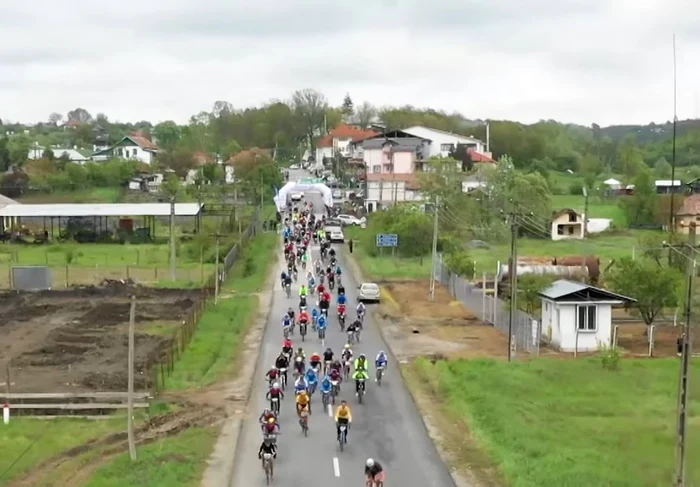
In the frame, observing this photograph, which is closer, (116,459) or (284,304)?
(116,459)

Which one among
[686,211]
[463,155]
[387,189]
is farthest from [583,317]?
[463,155]

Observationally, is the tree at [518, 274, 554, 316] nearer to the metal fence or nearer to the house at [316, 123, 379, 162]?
the metal fence

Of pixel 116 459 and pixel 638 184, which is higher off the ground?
pixel 638 184

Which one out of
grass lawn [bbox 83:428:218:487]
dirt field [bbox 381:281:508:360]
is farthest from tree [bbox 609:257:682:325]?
grass lawn [bbox 83:428:218:487]

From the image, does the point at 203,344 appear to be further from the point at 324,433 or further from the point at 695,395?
the point at 695,395

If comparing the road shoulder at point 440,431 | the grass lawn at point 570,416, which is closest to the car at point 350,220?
the road shoulder at point 440,431

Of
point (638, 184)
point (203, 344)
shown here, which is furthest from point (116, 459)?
point (638, 184)

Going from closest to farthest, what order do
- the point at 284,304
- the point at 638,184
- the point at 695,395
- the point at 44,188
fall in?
the point at 695,395 → the point at 284,304 → the point at 638,184 → the point at 44,188

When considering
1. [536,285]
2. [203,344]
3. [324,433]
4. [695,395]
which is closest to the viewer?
[324,433]
